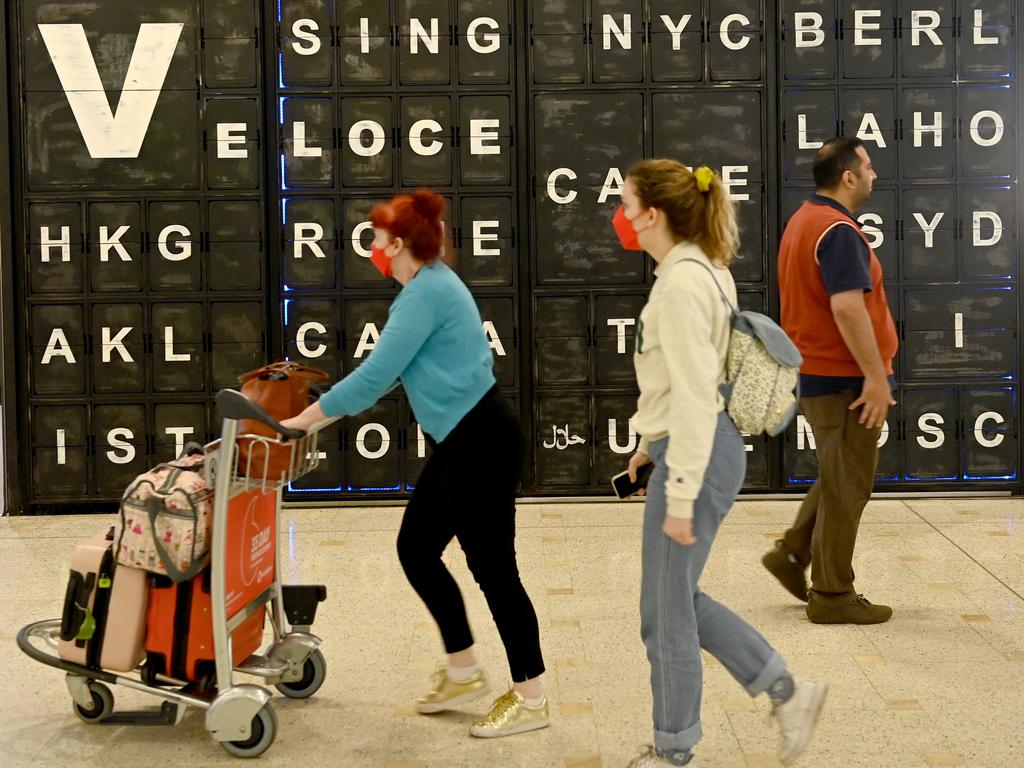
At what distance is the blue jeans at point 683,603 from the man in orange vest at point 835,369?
1411 mm

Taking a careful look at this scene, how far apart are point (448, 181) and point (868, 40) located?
212cm

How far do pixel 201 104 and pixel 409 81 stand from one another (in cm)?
100

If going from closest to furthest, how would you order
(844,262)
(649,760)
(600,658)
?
(649,760)
(600,658)
(844,262)

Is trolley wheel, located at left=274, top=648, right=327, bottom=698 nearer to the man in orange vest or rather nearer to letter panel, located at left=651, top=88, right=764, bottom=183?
the man in orange vest

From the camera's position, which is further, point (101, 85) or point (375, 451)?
point (375, 451)

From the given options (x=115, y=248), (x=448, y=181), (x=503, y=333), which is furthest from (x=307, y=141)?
(x=503, y=333)

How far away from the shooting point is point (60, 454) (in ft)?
20.2

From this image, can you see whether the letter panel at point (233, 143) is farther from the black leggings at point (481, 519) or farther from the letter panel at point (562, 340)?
the black leggings at point (481, 519)

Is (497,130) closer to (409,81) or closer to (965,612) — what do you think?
(409,81)

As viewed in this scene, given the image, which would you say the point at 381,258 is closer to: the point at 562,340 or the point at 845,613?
the point at 845,613

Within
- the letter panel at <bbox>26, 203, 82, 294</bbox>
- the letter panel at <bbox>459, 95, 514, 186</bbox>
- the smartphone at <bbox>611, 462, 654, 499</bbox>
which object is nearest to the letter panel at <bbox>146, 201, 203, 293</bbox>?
the letter panel at <bbox>26, 203, 82, 294</bbox>

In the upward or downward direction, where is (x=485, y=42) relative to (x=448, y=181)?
upward

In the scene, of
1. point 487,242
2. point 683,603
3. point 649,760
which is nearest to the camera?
point 683,603

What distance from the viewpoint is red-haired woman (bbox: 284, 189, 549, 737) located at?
3.09m
